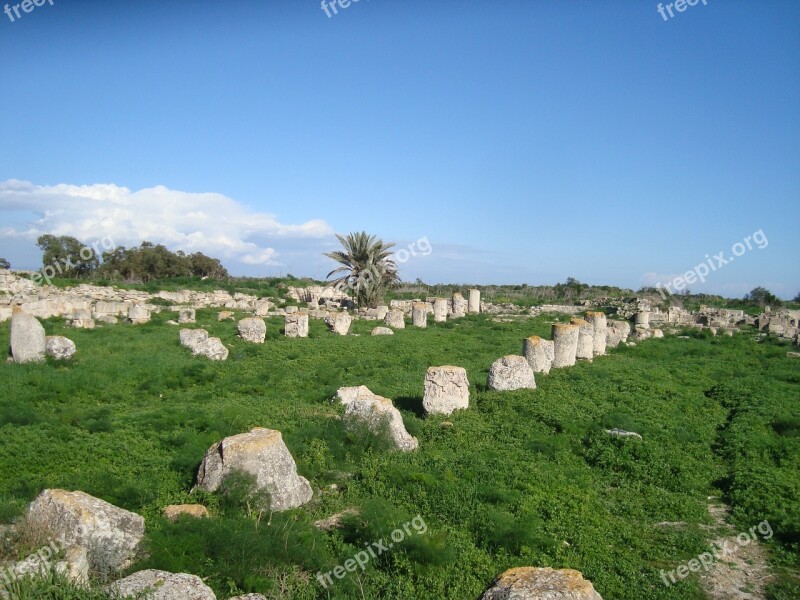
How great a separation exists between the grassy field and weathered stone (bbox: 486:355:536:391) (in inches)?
17.8

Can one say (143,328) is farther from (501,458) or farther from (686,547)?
(686,547)

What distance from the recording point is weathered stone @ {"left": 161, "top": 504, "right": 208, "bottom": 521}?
765 cm

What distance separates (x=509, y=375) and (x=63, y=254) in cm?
4443

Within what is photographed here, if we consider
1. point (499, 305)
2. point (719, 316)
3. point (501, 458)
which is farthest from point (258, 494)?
point (719, 316)

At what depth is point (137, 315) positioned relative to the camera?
2731 cm

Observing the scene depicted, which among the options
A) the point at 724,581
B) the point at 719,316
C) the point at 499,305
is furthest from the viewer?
the point at 499,305

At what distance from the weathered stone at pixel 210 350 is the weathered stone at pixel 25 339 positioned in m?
4.37

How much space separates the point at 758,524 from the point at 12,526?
1001cm

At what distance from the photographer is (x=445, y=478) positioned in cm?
930

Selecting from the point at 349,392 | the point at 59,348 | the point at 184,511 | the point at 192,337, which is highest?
the point at 192,337

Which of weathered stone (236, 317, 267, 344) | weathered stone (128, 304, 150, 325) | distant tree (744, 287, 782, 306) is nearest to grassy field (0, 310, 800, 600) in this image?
weathered stone (236, 317, 267, 344)

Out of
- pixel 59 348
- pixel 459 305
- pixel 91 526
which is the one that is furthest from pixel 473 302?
pixel 91 526

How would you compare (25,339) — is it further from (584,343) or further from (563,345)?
(584,343)

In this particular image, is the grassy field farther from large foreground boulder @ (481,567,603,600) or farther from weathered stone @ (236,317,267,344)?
weathered stone @ (236,317,267,344)
